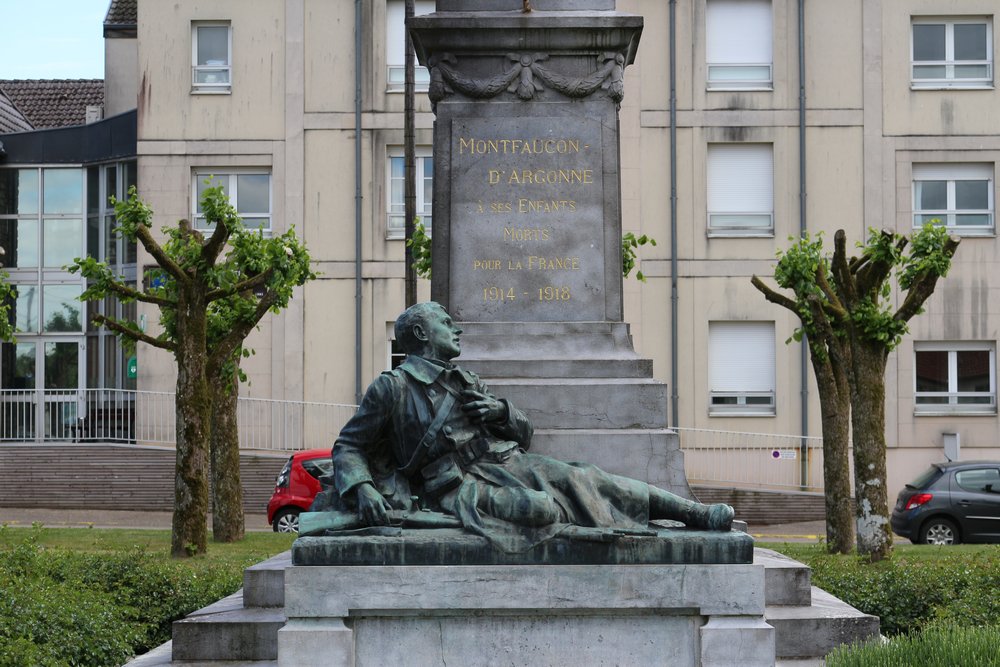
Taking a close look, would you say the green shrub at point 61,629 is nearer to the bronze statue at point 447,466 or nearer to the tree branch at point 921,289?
the bronze statue at point 447,466

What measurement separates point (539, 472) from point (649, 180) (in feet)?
75.9

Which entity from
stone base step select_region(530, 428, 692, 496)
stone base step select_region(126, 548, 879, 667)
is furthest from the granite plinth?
stone base step select_region(530, 428, 692, 496)

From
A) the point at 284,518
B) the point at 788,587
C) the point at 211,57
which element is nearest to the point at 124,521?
the point at 284,518

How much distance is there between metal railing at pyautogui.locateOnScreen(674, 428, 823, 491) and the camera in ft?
96.8

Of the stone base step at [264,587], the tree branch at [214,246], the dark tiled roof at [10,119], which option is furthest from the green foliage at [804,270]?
the dark tiled roof at [10,119]

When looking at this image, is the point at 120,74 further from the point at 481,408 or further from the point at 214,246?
the point at 481,408

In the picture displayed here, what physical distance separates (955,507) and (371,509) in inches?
662

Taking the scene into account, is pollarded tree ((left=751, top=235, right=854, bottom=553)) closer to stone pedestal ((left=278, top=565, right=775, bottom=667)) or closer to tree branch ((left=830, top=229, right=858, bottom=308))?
tree branch ((left=830, top=229, right=858, bottom=308))

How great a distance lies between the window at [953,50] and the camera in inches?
1207

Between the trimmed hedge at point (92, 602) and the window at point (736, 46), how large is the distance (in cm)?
2021

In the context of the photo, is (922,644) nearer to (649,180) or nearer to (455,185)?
(455,185)

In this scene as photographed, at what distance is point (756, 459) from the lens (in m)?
29.7

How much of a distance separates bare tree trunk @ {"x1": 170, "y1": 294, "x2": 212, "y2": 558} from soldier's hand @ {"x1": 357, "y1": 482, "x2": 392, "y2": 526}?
9.21 metres

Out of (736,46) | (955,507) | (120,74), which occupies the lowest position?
(955,507)
